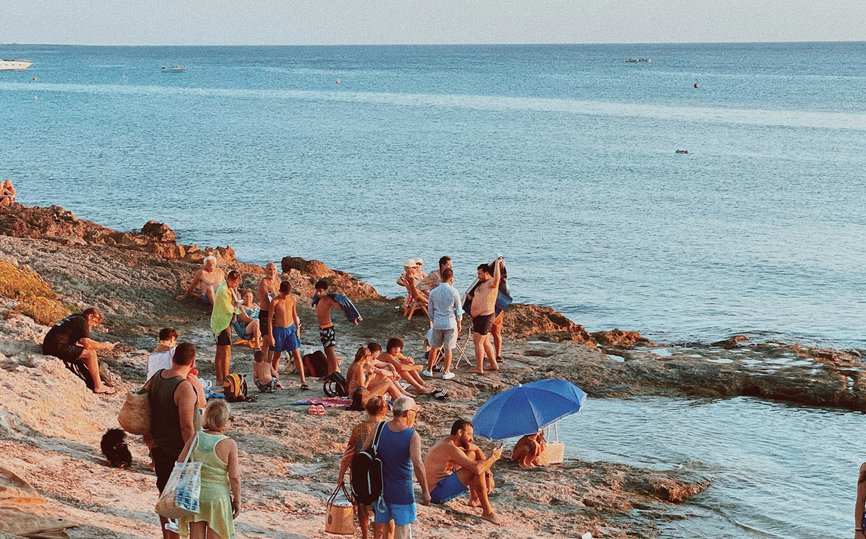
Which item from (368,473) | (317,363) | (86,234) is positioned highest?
(86,234)

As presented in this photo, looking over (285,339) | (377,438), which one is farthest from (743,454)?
(377,438)

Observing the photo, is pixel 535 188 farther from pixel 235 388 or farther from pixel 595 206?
pixel 235 388

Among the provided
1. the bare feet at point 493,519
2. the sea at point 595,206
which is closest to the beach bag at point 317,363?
the sea at point 595,206

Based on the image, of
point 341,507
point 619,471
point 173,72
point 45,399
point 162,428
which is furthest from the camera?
point 173,72

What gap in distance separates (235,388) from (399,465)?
19.3 ft

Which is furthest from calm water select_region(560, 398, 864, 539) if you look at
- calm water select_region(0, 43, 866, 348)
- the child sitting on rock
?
calm water select_region(0, 43, 866, 348)

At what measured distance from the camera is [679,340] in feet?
70.1

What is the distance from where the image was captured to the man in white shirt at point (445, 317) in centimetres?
1464

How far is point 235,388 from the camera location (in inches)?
533

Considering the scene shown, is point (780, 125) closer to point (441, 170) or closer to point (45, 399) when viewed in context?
point (441, 170)

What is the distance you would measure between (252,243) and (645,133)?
40.9 m

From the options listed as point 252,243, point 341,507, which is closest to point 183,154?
point 252,243

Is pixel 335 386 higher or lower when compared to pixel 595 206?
lower

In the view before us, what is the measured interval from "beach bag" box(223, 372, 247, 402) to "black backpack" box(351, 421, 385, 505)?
570 centimetres
